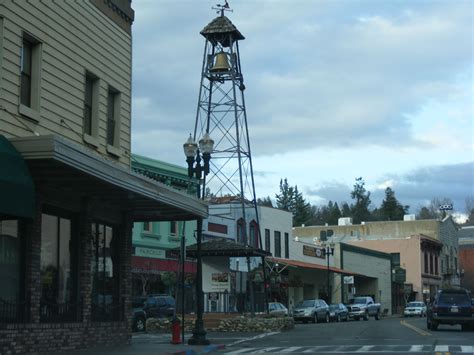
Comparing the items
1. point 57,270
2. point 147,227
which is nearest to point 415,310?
point 147,227

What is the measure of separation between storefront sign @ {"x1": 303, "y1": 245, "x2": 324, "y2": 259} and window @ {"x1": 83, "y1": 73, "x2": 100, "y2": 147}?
4450cm

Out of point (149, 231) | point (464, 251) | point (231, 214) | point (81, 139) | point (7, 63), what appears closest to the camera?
point (7, 63)

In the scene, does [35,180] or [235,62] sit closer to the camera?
[35,180]

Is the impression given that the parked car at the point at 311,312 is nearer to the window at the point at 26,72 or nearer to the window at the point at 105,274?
the window at the point at 105,274

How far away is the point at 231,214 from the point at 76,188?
3221 centimetres

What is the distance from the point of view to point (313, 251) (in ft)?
215

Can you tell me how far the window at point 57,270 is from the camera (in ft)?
59.2

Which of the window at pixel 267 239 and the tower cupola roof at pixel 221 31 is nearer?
the tower cupola roof at pixel 221 31

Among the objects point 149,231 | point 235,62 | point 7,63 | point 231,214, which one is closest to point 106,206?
point 7,63

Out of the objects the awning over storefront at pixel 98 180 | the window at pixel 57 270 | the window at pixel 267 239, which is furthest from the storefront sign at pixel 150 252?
the window at pixel 57 270

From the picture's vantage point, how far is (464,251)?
377ft

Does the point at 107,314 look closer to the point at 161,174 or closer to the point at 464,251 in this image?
the point at 161,174

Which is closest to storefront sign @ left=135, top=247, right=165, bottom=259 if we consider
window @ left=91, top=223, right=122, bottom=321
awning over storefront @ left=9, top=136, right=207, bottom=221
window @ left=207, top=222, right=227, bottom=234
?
window @ left=207, top=222, right=227, bottom=234

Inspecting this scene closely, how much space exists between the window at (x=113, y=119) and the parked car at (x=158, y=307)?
1697 centimetres
